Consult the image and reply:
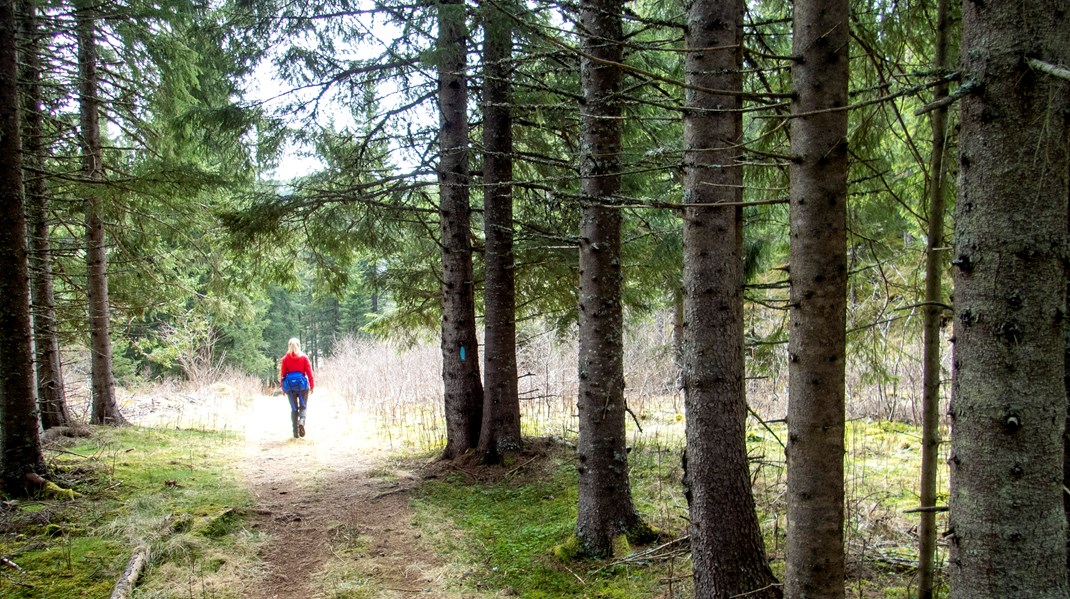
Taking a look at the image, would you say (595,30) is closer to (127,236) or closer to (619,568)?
(619,568)

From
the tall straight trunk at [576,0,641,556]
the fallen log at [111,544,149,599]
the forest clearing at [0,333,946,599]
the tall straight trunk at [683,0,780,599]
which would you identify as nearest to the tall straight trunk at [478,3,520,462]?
the forest clearing at [0,333,946,599]

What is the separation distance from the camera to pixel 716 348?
11.1 ft

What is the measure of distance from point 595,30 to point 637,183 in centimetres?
267

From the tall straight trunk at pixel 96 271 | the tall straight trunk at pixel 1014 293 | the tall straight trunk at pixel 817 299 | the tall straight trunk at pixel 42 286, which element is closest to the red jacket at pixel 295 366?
the tall straight trunk at pixel 96 271

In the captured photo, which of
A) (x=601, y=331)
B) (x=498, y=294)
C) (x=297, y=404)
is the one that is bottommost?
(x=297, y=404)

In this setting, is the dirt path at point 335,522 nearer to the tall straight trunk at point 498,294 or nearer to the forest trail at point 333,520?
the forest trail at point 333,520

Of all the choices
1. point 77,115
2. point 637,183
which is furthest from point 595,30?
point 77,115

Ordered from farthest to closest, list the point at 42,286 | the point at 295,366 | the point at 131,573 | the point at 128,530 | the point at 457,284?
the point at 295,366 → the point at 42,286 → the point at 457,284 → the point at 128,530 → the point at 131,573

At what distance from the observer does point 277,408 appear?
55.1ft

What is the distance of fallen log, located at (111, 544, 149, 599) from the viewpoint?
3891 mm

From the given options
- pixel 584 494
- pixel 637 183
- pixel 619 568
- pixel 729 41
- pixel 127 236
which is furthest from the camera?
pixel 127 236

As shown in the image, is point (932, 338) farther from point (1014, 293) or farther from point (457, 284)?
point (457, 284)

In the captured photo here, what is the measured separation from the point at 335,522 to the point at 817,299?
508cm

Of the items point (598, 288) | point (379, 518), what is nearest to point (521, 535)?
point (379, 518)
